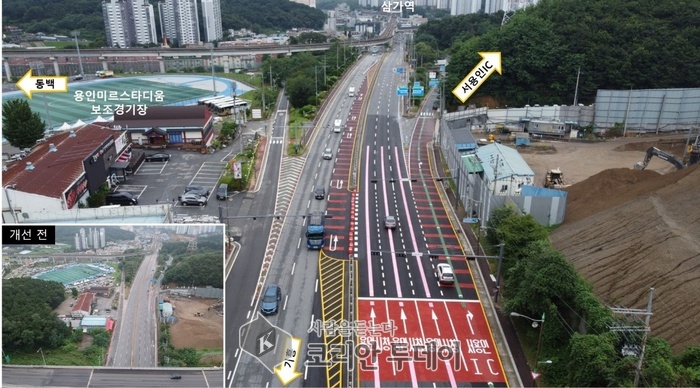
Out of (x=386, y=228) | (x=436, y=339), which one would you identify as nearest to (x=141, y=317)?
(x=436, y=339)

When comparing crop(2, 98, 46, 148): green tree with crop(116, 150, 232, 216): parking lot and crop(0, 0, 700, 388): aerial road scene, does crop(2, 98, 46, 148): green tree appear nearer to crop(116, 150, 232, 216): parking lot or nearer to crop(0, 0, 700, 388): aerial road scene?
crop(0, 0, 700, 388): aerial road scene

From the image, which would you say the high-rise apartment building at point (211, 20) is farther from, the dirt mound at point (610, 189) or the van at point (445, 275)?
the van at point (445, 275)

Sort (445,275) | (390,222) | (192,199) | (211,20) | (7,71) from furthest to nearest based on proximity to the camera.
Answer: (211,20) → (7,71) → (192,199) → (390,222) → (445,275)

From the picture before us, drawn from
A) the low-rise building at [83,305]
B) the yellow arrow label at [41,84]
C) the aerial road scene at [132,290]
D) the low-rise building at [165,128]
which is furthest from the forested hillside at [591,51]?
the low-rise building at [83,305]

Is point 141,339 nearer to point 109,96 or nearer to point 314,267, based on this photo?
point 314,267

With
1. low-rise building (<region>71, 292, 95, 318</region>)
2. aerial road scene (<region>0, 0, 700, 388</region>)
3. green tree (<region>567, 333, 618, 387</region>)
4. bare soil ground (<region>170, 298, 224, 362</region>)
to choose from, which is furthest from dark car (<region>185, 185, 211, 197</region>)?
green tree (<region>567, 333, 618, 387</region>)

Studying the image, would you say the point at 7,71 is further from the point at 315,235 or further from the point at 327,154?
the point at 315,235

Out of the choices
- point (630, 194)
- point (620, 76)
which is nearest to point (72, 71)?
point (620, 76)
